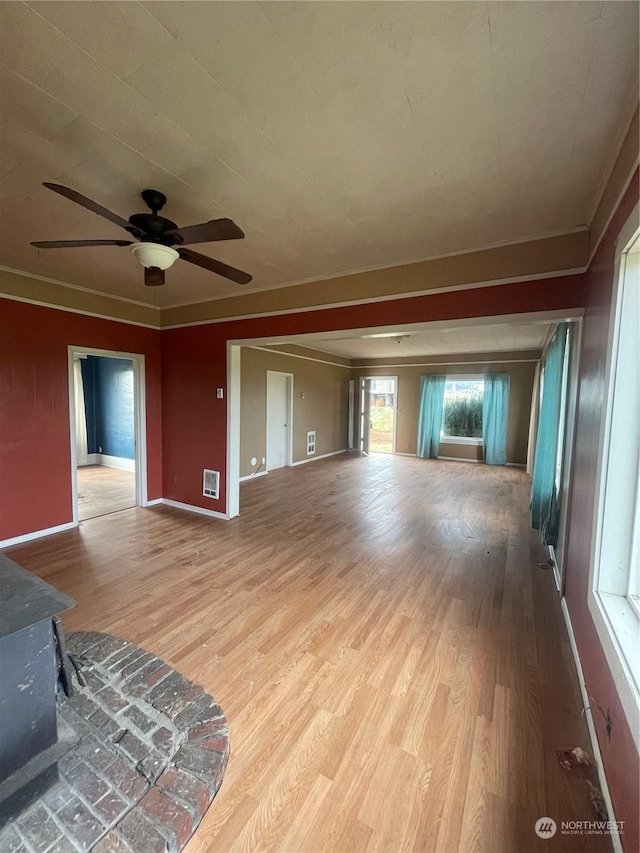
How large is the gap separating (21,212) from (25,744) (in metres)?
2.79

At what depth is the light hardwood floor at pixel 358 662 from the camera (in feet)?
4.00

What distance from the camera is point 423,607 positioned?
245cm

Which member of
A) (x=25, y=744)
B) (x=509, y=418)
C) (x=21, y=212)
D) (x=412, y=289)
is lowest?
(x=25, y=744)

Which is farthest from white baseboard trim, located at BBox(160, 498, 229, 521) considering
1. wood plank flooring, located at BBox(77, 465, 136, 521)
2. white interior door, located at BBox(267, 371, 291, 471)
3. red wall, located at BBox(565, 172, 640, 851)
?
red wall, located at BBox(565, 172, 640, 851)

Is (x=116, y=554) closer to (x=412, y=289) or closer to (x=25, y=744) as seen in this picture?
(x=25, y=744)

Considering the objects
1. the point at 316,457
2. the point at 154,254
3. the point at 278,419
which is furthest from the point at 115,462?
the point at 154,254

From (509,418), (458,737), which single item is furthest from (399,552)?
(509,418)

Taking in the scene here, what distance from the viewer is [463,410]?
26.6 feet

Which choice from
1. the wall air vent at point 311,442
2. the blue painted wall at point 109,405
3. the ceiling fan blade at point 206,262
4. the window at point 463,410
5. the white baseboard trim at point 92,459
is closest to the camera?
the ceiling fan blade at point 206,262

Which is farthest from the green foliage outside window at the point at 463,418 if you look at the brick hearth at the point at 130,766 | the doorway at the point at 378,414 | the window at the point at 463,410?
the brick hearth at the point at 130,766

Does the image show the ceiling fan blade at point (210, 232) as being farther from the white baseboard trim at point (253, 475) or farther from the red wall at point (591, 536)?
the white baseboard trim at point (253, 475)

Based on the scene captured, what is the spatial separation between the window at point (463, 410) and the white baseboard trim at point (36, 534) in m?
7.39

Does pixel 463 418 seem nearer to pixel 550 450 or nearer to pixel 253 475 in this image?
pixel 550 450

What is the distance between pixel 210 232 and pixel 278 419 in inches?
207
